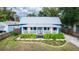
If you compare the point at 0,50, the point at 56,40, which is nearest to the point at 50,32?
the point at 56,40

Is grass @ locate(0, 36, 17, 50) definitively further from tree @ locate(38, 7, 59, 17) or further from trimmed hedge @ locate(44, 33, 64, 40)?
tree @ locate(38, 7, 59, 17)

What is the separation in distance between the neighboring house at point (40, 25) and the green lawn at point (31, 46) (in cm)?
19

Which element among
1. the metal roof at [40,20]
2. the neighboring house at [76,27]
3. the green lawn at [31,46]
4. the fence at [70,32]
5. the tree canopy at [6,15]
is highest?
the tree canopy at [6,15]

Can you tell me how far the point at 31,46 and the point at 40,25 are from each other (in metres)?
0.37

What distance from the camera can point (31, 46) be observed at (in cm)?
489

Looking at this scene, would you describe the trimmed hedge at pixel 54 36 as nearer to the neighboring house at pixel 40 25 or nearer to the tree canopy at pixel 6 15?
the neighboring house at pixel 40 25

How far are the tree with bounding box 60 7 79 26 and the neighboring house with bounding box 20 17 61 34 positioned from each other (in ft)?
0.40

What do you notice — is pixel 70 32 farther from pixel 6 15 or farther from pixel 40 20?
pixel 6 15

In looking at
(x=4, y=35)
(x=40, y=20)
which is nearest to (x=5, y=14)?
(x=4, y=35)

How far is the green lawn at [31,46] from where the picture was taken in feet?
16.0

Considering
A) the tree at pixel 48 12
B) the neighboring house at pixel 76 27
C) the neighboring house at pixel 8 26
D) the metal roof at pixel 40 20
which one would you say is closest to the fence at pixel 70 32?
the neighboring house at pixel 76 27

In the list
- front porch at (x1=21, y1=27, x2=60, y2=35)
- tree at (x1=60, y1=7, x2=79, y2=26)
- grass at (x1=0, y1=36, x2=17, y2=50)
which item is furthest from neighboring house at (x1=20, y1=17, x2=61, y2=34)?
grass at (x1=0, y1=36, x2=17, y2=50)

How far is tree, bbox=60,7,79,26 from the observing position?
486 centimetres
